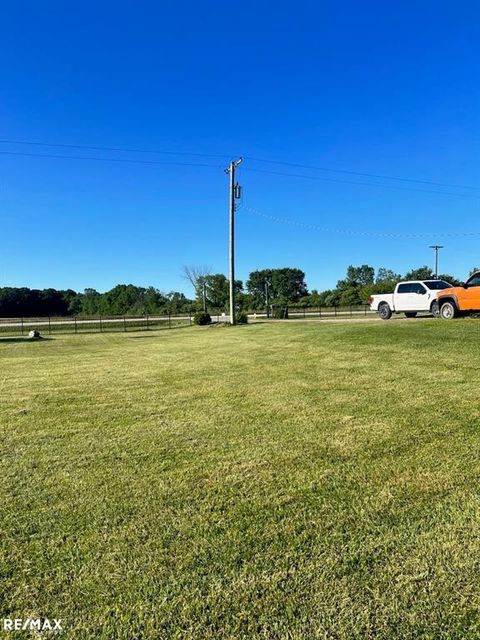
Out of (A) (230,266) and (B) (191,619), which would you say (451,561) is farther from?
(A) (230,266)

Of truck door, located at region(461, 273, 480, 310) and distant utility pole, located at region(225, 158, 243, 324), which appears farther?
distant utility pole, located at region(225, 158, 243, 324)

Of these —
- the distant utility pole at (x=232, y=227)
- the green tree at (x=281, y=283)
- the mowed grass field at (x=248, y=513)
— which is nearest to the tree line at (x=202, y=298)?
the green tree at (x=281, y=283)

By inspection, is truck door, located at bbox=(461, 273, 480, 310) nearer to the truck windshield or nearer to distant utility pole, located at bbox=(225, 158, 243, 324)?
the truck windshield

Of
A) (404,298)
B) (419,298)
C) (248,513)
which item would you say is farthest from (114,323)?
(248,513)

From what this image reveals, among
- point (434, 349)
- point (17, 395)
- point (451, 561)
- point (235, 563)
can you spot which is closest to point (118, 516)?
point (235, 563)

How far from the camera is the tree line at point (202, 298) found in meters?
84.3

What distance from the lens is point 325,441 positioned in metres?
4.00

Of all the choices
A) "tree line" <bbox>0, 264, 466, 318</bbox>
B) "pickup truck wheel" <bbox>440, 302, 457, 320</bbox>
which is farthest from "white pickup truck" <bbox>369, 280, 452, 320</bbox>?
"tree line" <bbox>0, 264, 466, 318</bbox>

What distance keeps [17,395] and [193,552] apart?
508cm

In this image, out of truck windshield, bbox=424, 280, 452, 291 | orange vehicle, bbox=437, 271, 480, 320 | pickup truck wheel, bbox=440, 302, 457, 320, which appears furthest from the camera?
truck windshield, bbox=424, 280, 452, 291

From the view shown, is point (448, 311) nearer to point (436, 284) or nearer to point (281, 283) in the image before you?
point (436, 284)

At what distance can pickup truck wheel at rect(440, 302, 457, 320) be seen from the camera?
47.9ft

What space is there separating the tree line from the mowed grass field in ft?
238

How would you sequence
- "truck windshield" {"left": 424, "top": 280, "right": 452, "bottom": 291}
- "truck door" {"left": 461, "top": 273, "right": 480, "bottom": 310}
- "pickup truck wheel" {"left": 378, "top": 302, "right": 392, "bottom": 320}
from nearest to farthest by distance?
"truck door" {"left": 461, "top": 273, "right": 480, "bottom": 310} < "truck windshield" {"left": 424, "top": 280, "right": 452, "bottom": 291} < "pickup truck wheel" {"left": 378, "top": 302, "right": 392, "bottom": 320}
